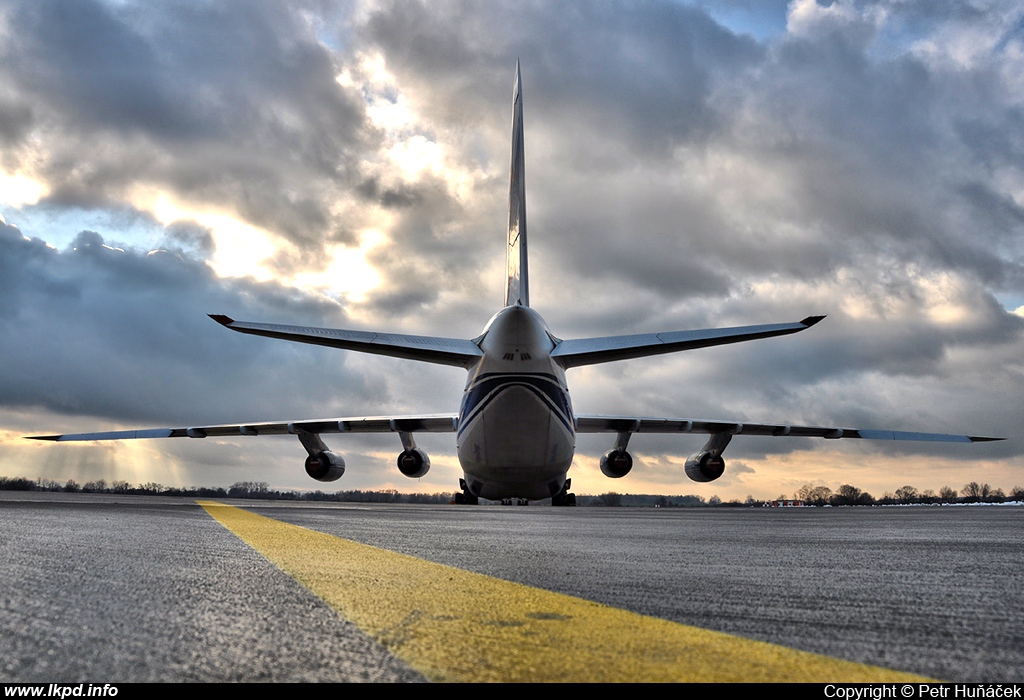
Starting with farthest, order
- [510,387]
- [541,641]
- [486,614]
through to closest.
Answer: [510,387]
[486,614]
[541,641]

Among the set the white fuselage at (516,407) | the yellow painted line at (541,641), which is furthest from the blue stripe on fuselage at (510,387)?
the yellow painted line at (541,641)

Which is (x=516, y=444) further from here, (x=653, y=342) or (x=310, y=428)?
(x=310, y=428)

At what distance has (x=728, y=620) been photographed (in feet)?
6.31

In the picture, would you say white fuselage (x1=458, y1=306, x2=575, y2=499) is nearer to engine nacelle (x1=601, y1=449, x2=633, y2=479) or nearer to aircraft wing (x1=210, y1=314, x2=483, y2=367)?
aircraft wing (x1=210, y1=314, x2=483, y2=367)

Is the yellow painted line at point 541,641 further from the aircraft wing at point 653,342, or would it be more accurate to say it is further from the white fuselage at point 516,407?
the white fuselage at point 516,407

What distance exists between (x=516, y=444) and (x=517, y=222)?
666 centimetres

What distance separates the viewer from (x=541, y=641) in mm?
1561

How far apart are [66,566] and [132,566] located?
28 centimetres

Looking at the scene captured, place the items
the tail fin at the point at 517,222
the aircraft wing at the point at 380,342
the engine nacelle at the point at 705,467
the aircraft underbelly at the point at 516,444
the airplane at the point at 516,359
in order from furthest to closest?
the engine nacelle at the point at 705,467 → the tail fin at the point at 517,222 → the aircraft underbelly at the point at 516,444 → the airplane at the point at 516,359 → the aircraft wing at the point at 380,342

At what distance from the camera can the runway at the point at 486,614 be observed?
135 cm

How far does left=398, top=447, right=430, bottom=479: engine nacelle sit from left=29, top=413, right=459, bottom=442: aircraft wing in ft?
2.81

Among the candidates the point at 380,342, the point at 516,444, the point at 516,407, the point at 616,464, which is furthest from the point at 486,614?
the point at 616,464

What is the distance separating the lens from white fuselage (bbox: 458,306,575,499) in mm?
12117
